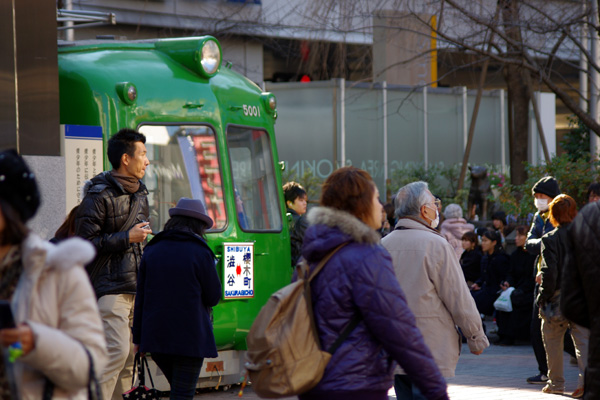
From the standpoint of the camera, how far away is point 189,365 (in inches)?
251

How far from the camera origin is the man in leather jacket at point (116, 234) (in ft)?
22.3

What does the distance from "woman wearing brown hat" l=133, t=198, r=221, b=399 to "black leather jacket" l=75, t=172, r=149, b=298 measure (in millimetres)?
427

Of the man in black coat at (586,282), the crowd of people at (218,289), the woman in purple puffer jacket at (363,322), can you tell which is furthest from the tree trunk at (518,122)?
the woman in purple puffer jacket at (363,322)

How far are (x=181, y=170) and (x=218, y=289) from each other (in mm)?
2623

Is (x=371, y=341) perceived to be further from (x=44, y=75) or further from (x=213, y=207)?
(x=213, y=207)

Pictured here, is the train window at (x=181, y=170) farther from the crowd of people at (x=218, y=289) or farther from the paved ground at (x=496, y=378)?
the paved ground at (x=496, y=378)

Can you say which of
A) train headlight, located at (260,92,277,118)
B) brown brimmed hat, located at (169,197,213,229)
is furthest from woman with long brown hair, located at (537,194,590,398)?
brown brimmed hat, located at (169,197,213,229)

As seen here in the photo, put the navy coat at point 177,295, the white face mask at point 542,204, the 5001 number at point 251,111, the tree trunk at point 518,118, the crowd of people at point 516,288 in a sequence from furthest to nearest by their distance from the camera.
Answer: the tree trunk at point 518,118 < the white face mask at point 542,204 < the 5001 number at point 251,111 < the navy coat at point 177,295 < the crowd of people at point 516,288

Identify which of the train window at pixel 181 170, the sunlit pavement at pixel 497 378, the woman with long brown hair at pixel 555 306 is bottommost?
the sunlit pavement at pixel 497 378

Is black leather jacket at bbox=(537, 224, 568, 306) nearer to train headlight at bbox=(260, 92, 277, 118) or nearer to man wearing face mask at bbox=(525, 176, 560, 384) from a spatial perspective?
man wearing face mask at bbox=(525, 176, 560, 384)

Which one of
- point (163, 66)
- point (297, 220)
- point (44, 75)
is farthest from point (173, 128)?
point (297, 220)

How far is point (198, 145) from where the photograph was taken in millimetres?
9008

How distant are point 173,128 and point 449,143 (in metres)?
17.0

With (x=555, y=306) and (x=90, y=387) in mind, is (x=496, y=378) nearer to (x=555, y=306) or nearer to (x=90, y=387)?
(x=555, y=306)
